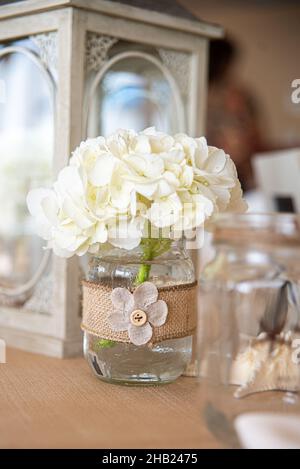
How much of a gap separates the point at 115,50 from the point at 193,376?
1.73 ft

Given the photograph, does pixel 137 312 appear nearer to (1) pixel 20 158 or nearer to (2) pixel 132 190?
→ (2) pixel 132 190

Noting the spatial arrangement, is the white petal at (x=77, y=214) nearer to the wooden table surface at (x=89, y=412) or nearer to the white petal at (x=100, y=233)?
the white petal at (x=100, y=233)

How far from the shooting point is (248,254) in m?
0.66

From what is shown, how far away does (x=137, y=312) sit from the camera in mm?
800

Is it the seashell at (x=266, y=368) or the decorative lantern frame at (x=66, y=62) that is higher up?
the decorative lantern frame at (x=66, y=62)

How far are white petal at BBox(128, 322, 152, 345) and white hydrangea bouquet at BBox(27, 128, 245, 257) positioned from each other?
106 millimetres

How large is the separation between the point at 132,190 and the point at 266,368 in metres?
0.24

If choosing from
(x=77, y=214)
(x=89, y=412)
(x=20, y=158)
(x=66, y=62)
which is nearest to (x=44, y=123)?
(x=20, y=158)

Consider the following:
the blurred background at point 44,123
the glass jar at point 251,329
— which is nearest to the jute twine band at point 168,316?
the glass jar at point 251,329

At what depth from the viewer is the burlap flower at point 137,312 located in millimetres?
798

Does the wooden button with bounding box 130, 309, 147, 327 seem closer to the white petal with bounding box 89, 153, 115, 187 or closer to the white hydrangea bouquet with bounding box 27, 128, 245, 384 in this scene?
the white hydrangea bouquet with bounding box 27, 128, 245, 384

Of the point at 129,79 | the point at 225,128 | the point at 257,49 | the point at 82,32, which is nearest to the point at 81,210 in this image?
the point at 82,32

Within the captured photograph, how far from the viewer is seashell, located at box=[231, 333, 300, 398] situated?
2.28 feet

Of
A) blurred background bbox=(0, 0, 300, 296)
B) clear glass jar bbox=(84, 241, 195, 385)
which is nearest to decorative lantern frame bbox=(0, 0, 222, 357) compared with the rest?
blurred background bbox=(0, 0, 300, 296)
